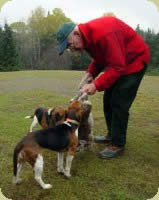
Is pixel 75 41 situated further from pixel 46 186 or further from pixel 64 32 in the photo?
pixel 46 186

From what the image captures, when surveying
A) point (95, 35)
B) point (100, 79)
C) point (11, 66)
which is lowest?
point (11, 66)

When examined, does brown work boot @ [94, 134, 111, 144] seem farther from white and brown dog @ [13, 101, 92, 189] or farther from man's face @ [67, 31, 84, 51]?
man's face @ [67, 31, 84, 51]

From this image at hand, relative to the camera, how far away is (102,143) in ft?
20.7

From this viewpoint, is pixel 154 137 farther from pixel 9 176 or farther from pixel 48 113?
pixel 9 176

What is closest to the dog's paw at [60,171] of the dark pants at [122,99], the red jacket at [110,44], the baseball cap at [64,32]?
the dark pants at [122,99]

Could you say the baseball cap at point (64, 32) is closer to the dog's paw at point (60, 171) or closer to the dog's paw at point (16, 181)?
the dog's paw at point (60, 171)

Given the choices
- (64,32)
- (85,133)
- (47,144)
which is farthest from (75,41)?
(85,133)

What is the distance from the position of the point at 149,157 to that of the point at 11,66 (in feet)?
108

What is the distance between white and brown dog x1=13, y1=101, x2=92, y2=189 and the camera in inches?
160

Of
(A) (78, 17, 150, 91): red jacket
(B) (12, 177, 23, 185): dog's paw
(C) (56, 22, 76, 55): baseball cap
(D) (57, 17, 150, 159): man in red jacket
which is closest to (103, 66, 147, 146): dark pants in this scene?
(D) (57, 17, 150, 159): man in red jacket

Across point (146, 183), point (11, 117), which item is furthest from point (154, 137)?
point (11, 117)

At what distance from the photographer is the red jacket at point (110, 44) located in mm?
4594

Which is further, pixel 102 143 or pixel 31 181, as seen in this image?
pixel 102 143

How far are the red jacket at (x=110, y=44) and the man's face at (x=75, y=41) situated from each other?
7 cm
